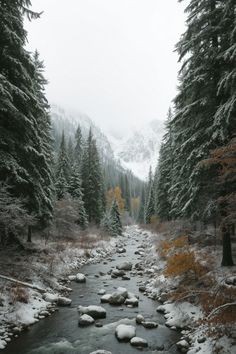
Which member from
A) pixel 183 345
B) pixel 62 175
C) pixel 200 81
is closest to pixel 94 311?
pixel 183 345

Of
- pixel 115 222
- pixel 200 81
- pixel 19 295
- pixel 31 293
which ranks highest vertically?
pixel 200 81

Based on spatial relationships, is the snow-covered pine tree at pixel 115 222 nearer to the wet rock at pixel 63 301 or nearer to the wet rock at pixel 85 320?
the wet rock at pixel 63 301

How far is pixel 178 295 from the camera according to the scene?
10961 mm

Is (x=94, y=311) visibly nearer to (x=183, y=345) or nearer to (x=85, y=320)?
(x=85, y=320)

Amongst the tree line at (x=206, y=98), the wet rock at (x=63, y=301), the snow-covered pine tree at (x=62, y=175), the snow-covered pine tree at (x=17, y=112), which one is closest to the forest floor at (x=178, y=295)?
the wet rock at (x=63, y=301)

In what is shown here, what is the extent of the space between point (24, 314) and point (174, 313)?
5.58m

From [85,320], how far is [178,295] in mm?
3546

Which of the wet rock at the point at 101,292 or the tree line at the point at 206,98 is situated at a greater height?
the tree line at the point at 206,98

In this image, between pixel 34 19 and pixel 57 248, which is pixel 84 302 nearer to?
pixel 57 248

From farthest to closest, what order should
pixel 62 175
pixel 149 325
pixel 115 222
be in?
pixel 115 222 → pixel 62 175 → pixel 149 325

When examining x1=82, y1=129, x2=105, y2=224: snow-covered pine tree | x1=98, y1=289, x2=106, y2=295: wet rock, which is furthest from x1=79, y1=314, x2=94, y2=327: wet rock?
x1=82, y1=129, x2=105, y2=224: snow-covered pine tree

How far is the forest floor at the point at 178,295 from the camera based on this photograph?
7953 mm

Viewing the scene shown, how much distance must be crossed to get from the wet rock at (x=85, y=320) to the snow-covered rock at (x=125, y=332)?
1312 millimetres

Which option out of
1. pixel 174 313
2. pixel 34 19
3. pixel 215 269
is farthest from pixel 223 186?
pixel 34 19
